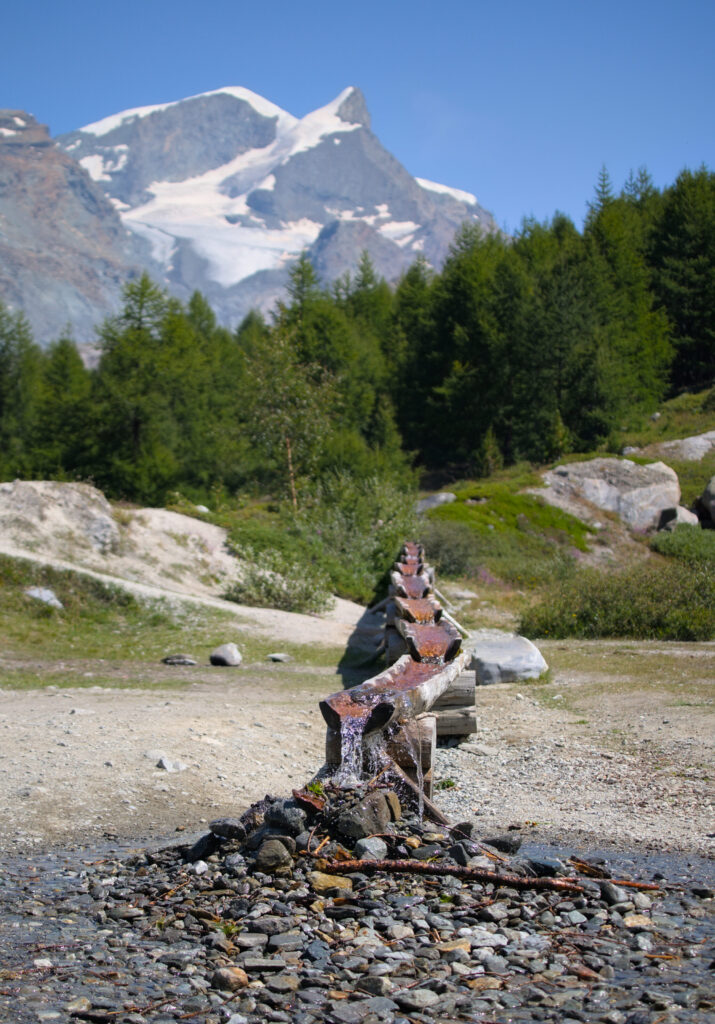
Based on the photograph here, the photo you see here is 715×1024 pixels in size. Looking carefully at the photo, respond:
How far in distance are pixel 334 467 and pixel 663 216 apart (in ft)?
99.1

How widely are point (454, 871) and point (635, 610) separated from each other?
30.2ft

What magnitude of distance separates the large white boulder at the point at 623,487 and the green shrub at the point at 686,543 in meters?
1.49

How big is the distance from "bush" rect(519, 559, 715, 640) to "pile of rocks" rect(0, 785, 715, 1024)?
27.8 ft

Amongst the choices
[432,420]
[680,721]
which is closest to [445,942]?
[680,721]

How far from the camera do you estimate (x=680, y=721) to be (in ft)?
25.4

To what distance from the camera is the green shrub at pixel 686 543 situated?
20406mm

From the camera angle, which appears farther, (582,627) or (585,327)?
(585,327)

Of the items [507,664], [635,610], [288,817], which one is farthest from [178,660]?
[288,817]

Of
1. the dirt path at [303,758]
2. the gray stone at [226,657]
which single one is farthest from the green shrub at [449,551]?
the dirt path at [303,758]

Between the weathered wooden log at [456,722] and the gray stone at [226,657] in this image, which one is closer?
the weathered wooden log at [456,722]

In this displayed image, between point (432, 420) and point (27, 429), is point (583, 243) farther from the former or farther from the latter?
point (27, 429)

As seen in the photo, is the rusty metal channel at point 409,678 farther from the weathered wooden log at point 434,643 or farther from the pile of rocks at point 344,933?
the pile of rocks at point 344,933

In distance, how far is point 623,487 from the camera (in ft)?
83.4

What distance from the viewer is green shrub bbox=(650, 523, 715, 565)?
20.4 metres
